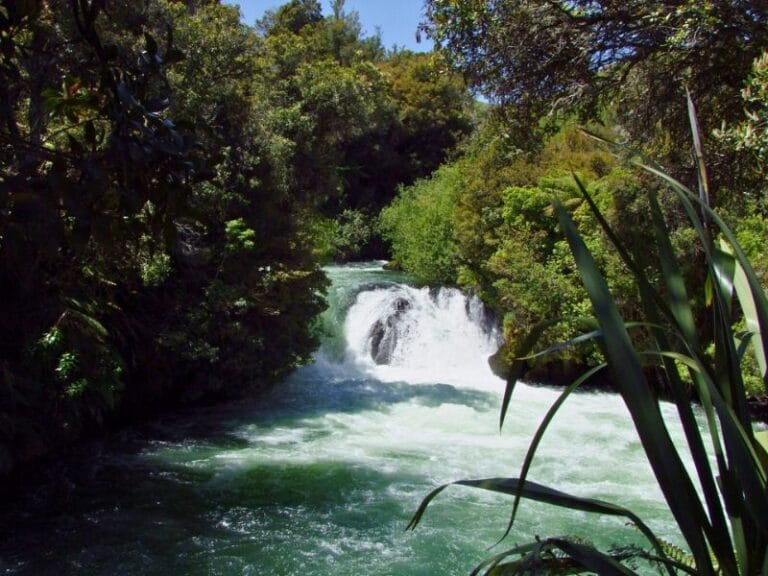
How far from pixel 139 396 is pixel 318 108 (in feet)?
21.3

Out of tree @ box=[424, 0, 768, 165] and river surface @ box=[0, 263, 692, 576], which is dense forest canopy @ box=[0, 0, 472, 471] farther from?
tree @ box=[424, 0, 768, 165]

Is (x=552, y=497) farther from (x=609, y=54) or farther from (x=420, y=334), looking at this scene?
(x=420, y=334)

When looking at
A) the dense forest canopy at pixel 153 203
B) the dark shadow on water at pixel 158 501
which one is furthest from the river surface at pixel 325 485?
the dense forest canopy at pixel 153 203

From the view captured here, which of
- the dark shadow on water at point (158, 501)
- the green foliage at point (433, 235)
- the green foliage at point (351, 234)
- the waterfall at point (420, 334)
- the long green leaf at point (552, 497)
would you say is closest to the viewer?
the long green leaf at point (552, 497)

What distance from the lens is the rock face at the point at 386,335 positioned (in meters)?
15.5

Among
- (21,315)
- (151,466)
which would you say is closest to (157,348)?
(151,466)

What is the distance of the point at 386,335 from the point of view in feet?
51.4

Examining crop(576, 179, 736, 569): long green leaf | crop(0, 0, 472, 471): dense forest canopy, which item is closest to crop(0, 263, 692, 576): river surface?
crop(0, 0, 472, 471): dense forest canopy

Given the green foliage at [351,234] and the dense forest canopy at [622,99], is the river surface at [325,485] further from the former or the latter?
the green foliage at [351,234]

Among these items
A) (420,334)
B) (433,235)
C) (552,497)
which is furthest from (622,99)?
(433,235)

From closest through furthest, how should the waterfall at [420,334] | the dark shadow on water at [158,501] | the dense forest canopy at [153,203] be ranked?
1. the dense forest canopy at [153,203]
2. the dark shadow on water at [158,501]
3. the waterfall at [420,334]

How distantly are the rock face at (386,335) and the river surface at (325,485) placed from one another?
147cm

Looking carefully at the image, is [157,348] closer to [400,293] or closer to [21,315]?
[21,315]

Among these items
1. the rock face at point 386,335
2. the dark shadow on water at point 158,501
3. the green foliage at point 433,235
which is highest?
the green foliage at point 433,235
